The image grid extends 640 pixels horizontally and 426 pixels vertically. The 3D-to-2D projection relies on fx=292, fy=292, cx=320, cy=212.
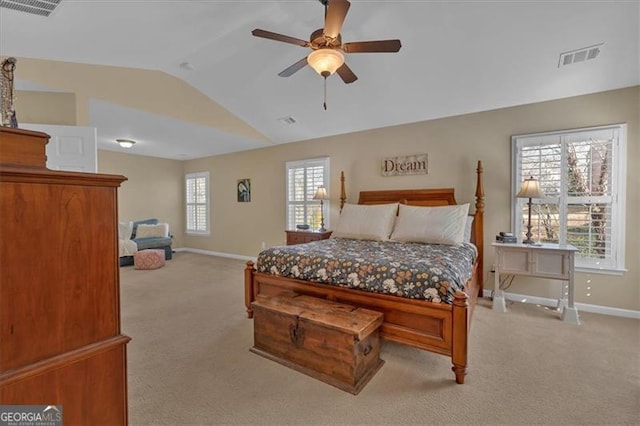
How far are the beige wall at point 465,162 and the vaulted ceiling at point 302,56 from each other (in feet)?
0.60

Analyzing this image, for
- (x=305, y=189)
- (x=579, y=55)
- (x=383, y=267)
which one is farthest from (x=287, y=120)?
(x=579, y=55)

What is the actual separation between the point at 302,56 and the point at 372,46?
1457 millimetres

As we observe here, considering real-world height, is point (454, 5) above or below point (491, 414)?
above

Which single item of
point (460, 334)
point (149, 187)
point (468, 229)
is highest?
point (149, 187)

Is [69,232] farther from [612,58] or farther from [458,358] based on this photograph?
[612,58]

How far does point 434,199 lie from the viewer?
13.9ft

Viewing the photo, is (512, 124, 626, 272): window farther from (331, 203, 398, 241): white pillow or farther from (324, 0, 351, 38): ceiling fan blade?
(324, 0, 351, 38): ceiling fan blade

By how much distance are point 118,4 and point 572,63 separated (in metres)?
4.32

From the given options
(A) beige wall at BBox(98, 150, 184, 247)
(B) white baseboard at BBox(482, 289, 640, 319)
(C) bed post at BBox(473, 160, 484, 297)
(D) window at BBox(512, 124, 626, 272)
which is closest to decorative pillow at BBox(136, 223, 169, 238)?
(A) beige wall at BBox(98, 150, 184, 247)

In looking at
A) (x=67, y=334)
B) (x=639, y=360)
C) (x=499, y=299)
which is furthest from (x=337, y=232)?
(x=67, y=334)

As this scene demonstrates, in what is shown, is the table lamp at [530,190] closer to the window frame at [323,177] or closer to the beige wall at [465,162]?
the beige wall at [465,162]

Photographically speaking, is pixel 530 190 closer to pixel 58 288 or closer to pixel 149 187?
pixel 58 288

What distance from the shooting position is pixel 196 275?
511 centimetres

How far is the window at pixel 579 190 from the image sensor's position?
3.23 m
